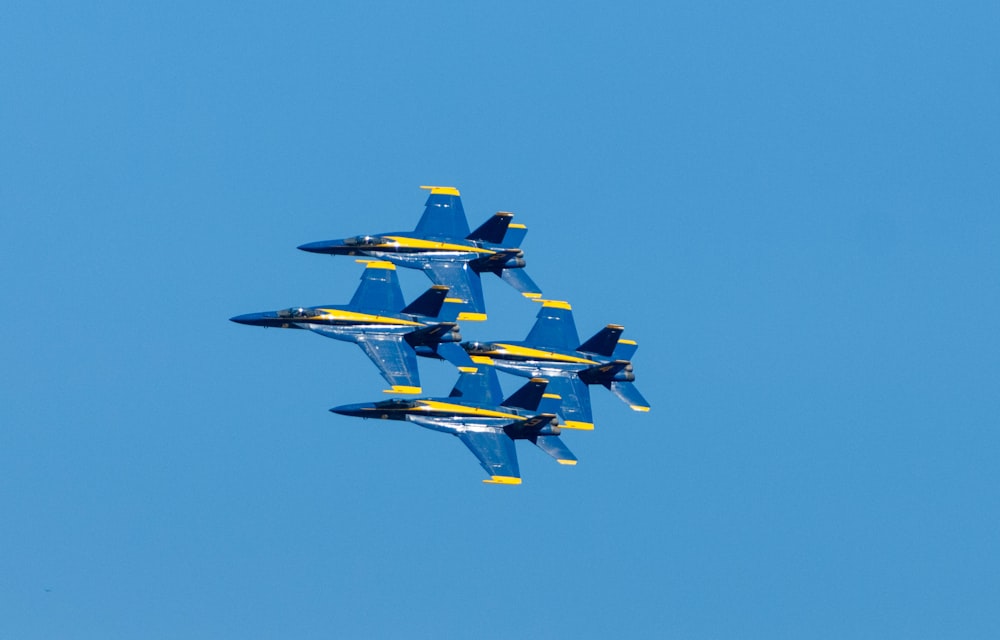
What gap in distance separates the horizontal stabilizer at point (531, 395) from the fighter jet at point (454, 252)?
799 centimetres

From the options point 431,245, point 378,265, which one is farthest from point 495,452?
point 431,245

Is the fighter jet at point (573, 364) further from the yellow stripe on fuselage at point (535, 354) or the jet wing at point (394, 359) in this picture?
the jet wing at point (394, 359)

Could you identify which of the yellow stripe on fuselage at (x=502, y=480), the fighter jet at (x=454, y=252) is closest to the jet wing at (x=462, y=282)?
the fighter jet at (x=454, y=252)

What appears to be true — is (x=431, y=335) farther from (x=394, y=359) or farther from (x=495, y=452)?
(x=495, y=452)

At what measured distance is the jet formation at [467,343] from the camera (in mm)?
165375

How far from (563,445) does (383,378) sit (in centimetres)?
1318

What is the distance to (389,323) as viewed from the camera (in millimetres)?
168000

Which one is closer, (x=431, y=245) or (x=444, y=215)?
(x=431, y=245)

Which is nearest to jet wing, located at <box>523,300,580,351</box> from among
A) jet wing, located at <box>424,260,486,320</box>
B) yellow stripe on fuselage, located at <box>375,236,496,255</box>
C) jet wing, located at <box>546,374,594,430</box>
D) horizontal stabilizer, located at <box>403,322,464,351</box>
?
jet wing, located at <box>546,374,594,430</box>

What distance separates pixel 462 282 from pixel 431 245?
3757mm

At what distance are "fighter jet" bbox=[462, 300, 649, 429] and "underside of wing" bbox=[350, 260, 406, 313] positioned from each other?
21.6 feet

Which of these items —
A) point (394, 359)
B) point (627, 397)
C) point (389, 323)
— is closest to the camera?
point (394, 359)

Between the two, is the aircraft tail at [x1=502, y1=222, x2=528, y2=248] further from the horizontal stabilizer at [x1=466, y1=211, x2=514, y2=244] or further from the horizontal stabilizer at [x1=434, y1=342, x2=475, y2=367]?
the horizontal stabilizer at [x1=434, y1=342, x2=475, y2=367]

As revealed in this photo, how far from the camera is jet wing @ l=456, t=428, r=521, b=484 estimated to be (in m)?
163
